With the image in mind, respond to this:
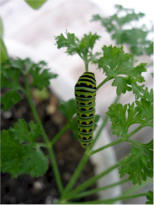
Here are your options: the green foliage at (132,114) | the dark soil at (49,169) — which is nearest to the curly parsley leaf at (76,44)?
the green foliage at (132,114)

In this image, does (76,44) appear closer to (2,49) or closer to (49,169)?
(2,49)

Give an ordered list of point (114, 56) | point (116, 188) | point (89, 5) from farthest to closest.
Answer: point (89, 5), point (116, 188), point (114, 56)

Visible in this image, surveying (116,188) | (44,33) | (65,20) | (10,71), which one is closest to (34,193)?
(116,188)

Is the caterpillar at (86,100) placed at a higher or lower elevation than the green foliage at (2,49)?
lower

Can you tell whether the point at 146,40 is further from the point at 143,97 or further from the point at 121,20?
the point at 143,97

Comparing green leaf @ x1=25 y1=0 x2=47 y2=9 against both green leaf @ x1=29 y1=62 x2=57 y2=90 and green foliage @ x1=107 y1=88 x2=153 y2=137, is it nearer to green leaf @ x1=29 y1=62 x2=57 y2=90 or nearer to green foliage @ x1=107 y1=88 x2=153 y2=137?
green leaf @ x1=29 y1=62 x2=57 y2=90

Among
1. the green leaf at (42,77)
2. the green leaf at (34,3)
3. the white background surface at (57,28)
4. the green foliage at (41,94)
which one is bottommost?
the green leaf at (42,77)

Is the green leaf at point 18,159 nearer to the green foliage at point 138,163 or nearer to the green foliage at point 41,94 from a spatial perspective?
the green foliage at point 138,163
